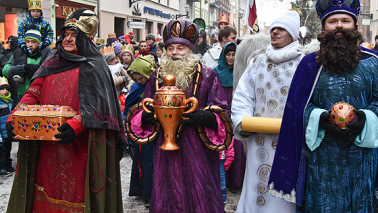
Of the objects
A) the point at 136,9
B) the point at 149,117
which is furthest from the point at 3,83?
the point at 136,9

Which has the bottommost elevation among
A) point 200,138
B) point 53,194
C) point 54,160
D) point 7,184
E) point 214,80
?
point 7,184

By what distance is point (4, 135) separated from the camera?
5473 millimetres

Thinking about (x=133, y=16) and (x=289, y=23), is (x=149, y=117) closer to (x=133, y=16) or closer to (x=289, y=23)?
(x=289, y=23)

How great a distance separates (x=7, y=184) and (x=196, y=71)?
3.73 m

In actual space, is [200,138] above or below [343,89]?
below

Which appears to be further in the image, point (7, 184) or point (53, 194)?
point (7, 184)

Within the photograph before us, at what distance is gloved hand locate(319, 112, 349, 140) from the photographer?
216 centimetres

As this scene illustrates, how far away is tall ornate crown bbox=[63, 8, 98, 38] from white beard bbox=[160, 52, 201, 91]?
821 mm

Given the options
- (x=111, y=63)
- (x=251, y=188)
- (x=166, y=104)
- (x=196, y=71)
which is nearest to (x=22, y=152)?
(x=166, y=104)

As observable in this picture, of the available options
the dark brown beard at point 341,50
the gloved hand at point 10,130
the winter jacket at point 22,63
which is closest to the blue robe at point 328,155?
the dark brown beard at point 341,50

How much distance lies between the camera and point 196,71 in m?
3.02

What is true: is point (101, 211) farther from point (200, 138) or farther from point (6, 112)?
point (6, 112)

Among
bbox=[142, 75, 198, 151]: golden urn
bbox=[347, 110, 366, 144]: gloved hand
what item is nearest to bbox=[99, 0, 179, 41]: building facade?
bbox=[142, 75, 198, 151]: golden urn

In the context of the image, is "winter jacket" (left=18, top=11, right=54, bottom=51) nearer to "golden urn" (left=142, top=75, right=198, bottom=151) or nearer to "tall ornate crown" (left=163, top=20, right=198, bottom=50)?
"tall ornate crown" (left=163, top=20, right=198, bottom=50)
